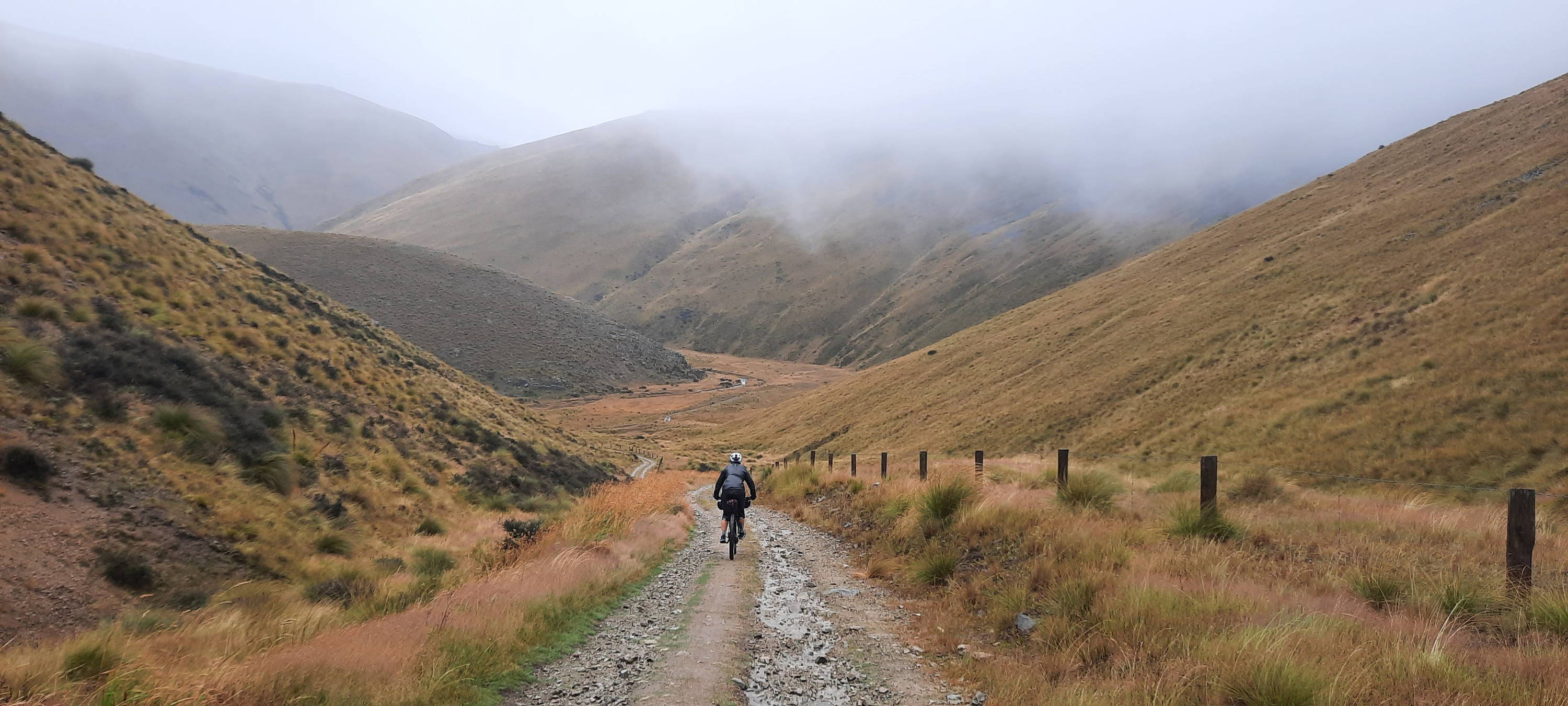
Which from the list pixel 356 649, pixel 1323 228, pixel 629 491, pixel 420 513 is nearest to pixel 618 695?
pixel 356 649

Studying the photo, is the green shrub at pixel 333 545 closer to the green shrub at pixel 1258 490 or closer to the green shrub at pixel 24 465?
the green shrub at pixel 24 465

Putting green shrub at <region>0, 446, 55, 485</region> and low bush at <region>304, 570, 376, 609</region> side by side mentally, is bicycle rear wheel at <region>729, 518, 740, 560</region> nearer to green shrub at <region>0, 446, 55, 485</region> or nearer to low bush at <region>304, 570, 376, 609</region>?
low bush at <region>304, 570, 376, 609</region>

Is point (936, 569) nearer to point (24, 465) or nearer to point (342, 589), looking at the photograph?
point (342, 589)

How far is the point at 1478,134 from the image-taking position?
5428cm

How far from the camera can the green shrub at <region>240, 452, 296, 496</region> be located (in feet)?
42.3

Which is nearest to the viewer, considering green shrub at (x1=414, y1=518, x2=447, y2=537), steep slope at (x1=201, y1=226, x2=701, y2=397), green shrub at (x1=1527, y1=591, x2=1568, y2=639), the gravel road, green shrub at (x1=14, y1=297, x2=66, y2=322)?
green shrub at (x1=1527, y1=591, x2=1568, y2=639)

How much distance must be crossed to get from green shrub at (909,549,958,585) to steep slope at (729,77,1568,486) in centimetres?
1819

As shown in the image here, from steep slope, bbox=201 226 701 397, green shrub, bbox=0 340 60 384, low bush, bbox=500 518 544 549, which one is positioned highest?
steep slope, bbox=201 226 701 397

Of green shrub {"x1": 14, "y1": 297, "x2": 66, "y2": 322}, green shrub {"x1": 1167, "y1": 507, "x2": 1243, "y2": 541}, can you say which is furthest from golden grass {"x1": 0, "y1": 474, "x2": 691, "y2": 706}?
green shrub {"x1": 14, "y1": 297, "x2": 66, "y2": 322}

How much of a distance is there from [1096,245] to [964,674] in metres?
191

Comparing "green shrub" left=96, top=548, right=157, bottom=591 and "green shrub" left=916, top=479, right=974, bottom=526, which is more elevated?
"green shrub" left=916, top=479, right=974, bottom=526

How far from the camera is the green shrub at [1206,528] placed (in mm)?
8617

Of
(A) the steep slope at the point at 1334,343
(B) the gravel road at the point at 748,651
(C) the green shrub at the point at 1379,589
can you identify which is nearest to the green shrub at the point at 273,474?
(B) the gravel road at the point at 748,651

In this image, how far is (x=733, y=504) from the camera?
44.8 ft
